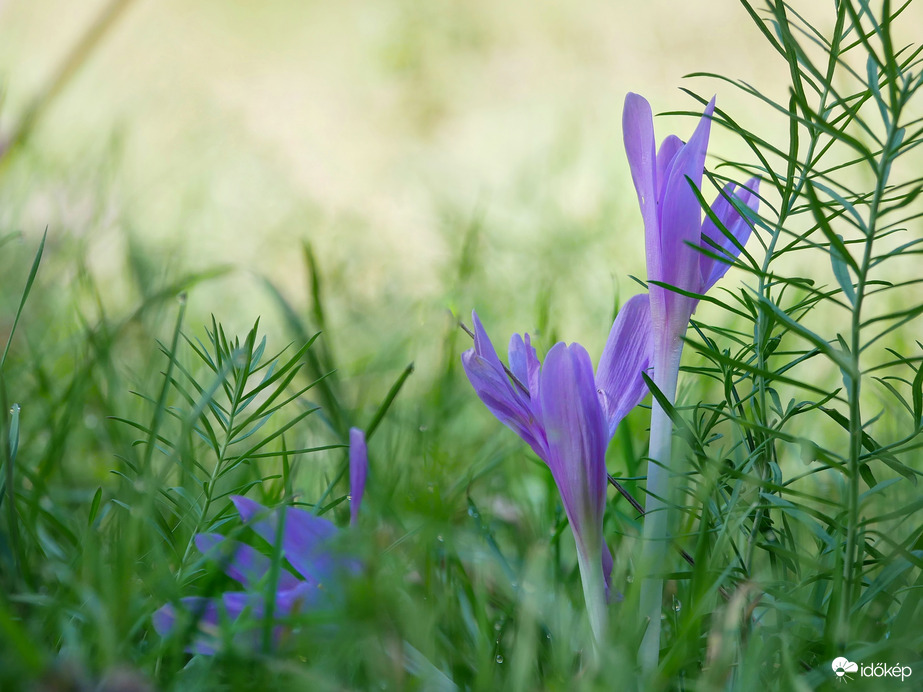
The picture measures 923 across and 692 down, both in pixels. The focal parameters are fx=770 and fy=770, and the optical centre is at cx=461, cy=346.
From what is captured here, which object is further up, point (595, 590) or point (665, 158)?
point (665, 158)

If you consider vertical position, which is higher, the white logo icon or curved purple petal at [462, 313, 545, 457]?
curved purple petal at [462, 313, 545, 457]

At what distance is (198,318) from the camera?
3.79 ft

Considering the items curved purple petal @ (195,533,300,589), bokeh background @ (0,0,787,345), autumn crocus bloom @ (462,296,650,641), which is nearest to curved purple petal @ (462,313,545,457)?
autumn crocus bloom @ (462,296,650,641)

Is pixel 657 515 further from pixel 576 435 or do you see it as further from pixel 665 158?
pixel 665 158

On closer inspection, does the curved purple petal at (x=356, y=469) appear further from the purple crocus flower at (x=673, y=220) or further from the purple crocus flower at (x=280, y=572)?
the purple crocus flower at (x=673, y=220)

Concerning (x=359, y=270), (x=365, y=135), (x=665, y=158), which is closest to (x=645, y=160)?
(x=665, y=158)

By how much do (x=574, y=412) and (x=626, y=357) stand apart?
6cm

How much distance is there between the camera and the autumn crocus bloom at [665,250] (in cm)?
30

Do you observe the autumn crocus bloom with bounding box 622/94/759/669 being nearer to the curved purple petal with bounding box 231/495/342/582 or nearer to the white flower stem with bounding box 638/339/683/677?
the white flower stem with bounding box 638/339/683/677

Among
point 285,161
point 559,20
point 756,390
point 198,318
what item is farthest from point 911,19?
point 756,390

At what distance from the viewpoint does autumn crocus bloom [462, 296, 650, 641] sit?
0.30m

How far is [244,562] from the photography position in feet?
0.97

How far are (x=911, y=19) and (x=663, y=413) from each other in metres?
1.68

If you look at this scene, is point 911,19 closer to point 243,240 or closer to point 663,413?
point 243,240
